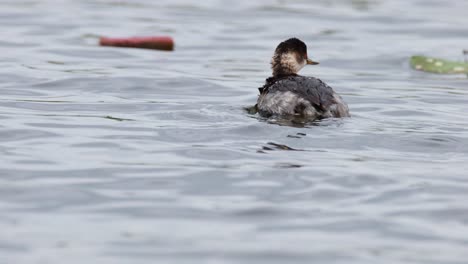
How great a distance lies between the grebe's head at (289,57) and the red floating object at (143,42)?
4797mm

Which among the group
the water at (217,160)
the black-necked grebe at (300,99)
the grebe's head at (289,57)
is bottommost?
the water at (217,160)

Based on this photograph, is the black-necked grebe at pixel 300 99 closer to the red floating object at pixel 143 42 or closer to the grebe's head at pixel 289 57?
the grebe's head at pixel 289 57

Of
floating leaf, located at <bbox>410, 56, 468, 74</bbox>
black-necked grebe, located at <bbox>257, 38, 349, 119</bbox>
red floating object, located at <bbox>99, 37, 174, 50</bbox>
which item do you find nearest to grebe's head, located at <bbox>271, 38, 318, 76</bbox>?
black-necked grebe, located at <bbox>257, 38, 349, 119</bbox>

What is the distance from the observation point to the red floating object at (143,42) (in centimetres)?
1730

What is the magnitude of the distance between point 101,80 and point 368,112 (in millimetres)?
3637

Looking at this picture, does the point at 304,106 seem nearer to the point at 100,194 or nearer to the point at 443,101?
the point at 443,101

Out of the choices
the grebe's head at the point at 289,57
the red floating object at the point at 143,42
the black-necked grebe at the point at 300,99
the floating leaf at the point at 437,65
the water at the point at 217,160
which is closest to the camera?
the water at the point at 217,160

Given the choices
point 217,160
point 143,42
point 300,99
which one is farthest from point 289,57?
point 143,42

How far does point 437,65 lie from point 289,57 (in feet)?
12.7

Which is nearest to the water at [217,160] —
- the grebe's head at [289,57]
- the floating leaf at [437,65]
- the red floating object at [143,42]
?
the red floating object at [143,42]

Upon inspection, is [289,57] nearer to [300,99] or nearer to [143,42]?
[300,99]

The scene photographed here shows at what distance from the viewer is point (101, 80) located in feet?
46.9

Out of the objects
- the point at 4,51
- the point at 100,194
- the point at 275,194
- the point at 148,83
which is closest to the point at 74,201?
the point at 100,194

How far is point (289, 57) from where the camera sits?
1277 cm
